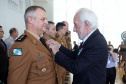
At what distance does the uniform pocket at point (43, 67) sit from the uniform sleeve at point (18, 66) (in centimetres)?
14

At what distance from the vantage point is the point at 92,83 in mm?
1296

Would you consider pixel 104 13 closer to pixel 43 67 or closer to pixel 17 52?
pixel 43 67

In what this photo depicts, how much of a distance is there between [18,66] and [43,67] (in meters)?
0.27

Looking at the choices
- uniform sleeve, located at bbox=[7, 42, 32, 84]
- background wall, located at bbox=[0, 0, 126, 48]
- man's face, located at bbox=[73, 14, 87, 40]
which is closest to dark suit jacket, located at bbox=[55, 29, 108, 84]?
man's face, located at bbox=[73, 14, 87, 40]

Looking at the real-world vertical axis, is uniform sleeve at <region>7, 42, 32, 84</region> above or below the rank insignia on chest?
below

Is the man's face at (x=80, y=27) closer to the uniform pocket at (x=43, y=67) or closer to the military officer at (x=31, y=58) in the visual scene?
the military officer at (x=31, y=58)

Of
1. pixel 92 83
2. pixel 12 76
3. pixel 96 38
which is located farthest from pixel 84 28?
pixel 12 76

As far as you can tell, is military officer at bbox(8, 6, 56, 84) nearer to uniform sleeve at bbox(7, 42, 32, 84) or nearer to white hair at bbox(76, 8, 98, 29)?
uniform sleeve at bbox(7, 42, 32, 84)

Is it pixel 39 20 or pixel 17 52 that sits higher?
pixel 39 20

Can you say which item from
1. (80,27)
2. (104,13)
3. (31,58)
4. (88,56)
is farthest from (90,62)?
(104,13)

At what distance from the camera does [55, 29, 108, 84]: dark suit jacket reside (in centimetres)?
123

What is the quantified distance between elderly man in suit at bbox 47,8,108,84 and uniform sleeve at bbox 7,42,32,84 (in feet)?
1.12

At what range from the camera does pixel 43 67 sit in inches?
52.8

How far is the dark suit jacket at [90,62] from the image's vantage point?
1229 mm
